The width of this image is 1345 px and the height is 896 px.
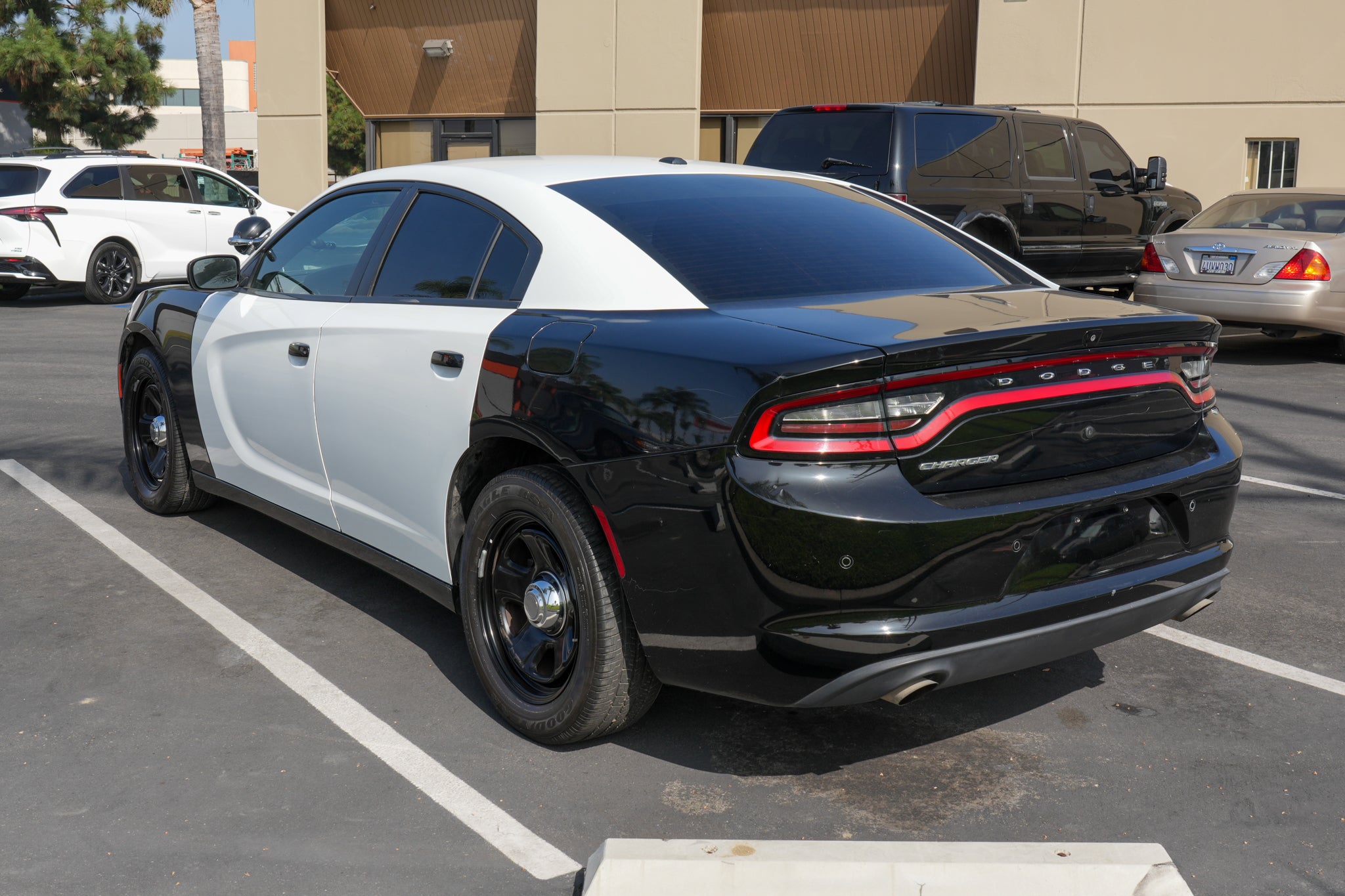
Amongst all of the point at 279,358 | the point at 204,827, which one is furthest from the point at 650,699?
the point at 279,358

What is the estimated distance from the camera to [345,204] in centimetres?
479

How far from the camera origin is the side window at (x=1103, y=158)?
12750 mm

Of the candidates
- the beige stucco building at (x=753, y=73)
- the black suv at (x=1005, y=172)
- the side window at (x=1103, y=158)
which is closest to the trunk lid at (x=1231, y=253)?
the black suv at (x=1005, y=172)

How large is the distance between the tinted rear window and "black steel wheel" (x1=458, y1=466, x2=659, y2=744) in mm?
13724

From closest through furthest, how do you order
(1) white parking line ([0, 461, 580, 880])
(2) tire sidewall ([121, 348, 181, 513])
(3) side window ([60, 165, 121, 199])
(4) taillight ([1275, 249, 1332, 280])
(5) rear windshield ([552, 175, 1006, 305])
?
(1) white parking line ([0, 461, 580, 880]) < (5) rear windshield ([552, 175, 1006, 305]) < (2) tire sidewall ([121, 348, 181, 513]) < (4) taillight ([1275, 249, 1332, 280]) < (3) side window ([60, 165, 121, 199])

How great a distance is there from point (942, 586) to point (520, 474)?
3.87ft

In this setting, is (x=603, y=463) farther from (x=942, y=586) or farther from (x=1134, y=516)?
(x=1134, y=516)

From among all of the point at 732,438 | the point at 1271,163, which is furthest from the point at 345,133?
the point at 732,438

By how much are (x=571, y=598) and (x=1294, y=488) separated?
4.68 meters

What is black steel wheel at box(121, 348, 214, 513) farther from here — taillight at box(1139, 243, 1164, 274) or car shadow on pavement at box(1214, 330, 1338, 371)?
taillight at box(1139, 243, 1164, 274)

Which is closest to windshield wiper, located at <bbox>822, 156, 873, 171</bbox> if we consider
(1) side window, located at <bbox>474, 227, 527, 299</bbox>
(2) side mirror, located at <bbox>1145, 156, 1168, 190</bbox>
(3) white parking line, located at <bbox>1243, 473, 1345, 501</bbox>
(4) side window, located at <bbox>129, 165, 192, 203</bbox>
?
(2) side mirror, located at <bbox>1145, 156, 1168, 190</bbox>

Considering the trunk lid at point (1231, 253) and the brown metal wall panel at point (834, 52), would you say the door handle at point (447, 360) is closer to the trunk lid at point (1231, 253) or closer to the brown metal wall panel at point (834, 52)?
the trunk lid at point (1231, 253)

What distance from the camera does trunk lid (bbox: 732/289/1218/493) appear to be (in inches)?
119

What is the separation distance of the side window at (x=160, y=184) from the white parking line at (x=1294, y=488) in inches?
539
